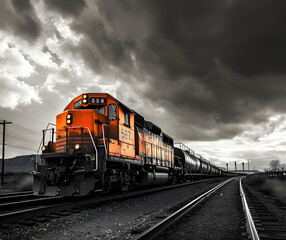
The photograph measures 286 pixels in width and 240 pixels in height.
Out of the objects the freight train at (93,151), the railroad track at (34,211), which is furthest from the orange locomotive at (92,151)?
the railroad track at (34,211)

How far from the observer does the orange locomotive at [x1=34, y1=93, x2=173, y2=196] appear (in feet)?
25.6

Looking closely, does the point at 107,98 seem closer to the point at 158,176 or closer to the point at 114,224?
the point at 114,224

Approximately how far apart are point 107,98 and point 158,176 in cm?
623

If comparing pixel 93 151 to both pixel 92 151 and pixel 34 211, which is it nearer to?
pixel 92 151

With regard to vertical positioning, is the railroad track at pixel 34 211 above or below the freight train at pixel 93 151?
below

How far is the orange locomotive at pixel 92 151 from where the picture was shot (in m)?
7.81

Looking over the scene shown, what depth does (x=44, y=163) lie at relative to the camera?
8.82 metres

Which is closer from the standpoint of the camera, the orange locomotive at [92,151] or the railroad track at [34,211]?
the railroad track at [34,211]

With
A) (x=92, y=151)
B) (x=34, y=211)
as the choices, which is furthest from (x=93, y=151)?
(x=34, y=211)

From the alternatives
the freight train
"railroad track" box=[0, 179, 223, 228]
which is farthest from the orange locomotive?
"railroad track" box=[0, 179, 223, 228]

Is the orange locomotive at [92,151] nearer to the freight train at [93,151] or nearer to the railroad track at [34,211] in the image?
the freight train at [93,151]

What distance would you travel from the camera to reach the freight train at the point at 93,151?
25.6 ft

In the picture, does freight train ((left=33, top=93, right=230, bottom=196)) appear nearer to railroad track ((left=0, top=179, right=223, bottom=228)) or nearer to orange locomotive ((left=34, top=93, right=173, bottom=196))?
orange locomotive ((left=34, top=93, right=173, bottom=196))

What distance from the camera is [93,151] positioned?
27.5 feet
